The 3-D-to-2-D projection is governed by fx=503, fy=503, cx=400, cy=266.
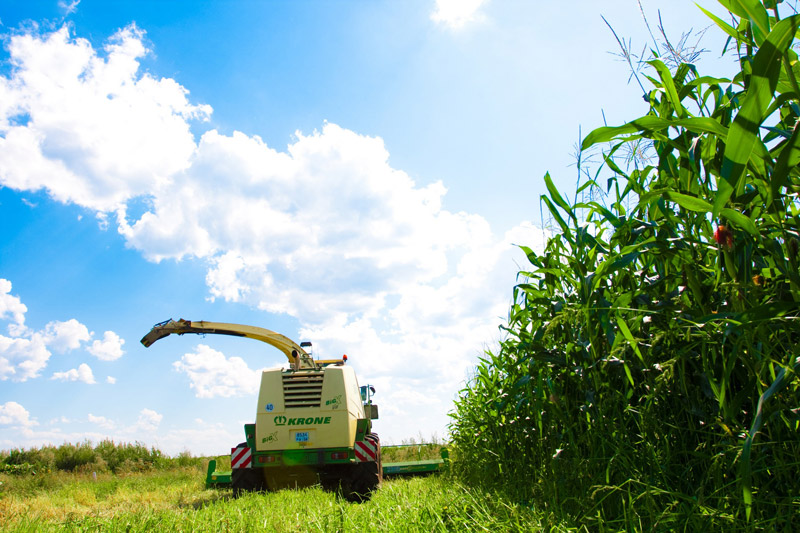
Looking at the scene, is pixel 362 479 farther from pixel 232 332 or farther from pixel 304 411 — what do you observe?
pixel 232 332

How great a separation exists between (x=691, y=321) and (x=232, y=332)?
10.4m

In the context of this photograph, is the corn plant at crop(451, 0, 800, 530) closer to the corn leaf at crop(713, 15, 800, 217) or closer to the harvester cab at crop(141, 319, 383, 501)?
the corn leaf at crop(713, 15, 800, 217)

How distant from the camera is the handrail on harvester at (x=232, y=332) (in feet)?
35.3

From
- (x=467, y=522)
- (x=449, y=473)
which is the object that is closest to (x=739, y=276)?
(x=467, y=522)

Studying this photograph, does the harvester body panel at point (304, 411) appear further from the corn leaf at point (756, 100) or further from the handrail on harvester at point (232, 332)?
the corn leaf at point (756, 100)

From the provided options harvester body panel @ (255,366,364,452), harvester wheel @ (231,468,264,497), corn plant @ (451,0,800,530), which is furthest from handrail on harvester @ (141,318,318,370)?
corn plant @ (451,0,800,530)

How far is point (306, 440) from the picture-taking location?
8.72 meters

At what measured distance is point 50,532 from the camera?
11.4 feet

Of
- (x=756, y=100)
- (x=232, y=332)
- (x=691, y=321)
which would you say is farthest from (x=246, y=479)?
(x=756, y=100)

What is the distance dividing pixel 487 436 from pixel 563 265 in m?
2.63

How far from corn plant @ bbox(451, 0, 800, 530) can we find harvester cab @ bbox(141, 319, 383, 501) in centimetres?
565

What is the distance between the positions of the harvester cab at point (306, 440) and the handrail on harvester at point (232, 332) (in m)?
1.40

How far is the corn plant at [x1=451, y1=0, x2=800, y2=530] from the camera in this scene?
1.65 metres

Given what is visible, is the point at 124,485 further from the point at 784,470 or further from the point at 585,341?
the point at 784,470
